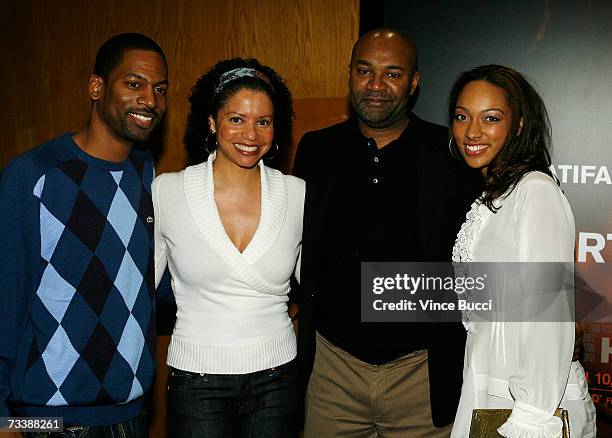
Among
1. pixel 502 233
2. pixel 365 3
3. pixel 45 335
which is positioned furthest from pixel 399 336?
pixel 365 3

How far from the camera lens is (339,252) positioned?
247 cm

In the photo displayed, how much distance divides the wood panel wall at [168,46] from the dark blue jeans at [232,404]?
182cm

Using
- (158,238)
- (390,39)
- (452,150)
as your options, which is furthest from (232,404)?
(390,39)

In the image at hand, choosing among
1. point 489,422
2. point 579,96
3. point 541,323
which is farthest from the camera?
point 579,96

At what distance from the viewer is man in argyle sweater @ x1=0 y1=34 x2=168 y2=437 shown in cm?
182

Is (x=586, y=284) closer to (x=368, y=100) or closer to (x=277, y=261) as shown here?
(x=368, y=100)

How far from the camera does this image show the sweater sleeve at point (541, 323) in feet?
5.47

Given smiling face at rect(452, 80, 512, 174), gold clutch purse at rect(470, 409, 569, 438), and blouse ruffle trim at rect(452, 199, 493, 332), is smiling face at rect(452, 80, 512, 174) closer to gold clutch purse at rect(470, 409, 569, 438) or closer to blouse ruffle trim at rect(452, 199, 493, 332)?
blouse ruffle trim at rect(452, 199, 493, 332)

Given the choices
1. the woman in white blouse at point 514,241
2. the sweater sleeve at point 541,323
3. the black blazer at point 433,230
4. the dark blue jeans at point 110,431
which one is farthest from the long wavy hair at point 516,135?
the dark blue jeans at point 110,431

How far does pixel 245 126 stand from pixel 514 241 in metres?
0.98

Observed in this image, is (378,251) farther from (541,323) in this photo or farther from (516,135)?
(541,323)

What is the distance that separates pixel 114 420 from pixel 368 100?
1528mm

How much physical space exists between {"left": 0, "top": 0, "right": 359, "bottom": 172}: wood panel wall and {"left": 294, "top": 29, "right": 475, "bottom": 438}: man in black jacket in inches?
33.3

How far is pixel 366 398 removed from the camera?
2.45 metres
